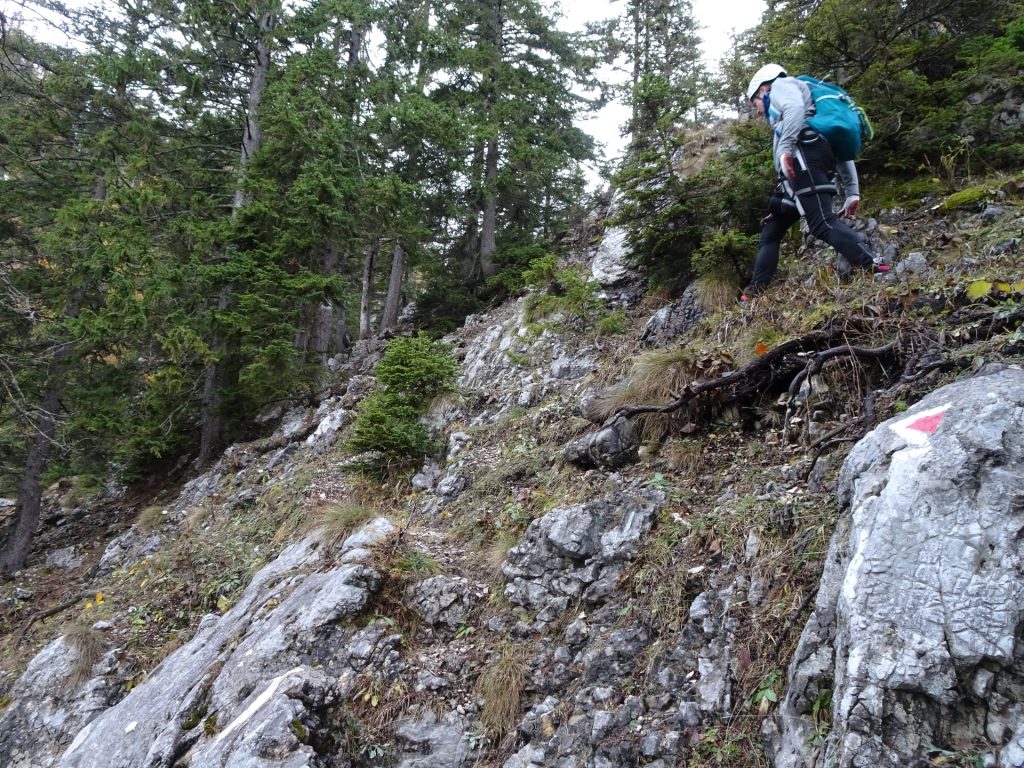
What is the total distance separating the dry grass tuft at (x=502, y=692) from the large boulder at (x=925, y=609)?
5.01 ft

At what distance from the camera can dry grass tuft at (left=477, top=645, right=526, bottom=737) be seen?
10.7 ft

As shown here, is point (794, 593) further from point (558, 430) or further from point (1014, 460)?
point (558, 430)

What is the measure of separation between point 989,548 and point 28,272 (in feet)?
50.2

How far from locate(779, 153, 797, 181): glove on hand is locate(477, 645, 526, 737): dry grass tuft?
169 inches

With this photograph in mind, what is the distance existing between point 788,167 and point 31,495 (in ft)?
49.3

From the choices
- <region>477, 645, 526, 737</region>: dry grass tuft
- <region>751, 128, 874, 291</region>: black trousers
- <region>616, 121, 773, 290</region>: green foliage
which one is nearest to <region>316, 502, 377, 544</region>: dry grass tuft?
<region>477, 645, 526, 737</region>: dry grass tuft

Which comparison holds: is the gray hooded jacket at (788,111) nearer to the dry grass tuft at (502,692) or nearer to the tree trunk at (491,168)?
the dry grass tuft at (502,692)

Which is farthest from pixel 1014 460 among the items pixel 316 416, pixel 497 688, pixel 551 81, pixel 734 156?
pixel 551 81

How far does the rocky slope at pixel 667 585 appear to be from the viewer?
79.4 inches

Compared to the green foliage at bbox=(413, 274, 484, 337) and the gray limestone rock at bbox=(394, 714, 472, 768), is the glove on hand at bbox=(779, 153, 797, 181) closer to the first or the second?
the gray limestone rock at bbox=(394, 714, 472, 768)

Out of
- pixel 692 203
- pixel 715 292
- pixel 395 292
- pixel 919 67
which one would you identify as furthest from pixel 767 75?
pixel 395 292

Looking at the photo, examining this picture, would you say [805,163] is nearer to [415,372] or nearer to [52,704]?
[415,372]

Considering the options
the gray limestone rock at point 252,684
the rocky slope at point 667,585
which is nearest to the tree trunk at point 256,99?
the rocky slope at point 667,585

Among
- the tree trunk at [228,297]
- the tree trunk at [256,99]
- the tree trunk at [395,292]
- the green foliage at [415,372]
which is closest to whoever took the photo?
the green foliage at [415,372]
